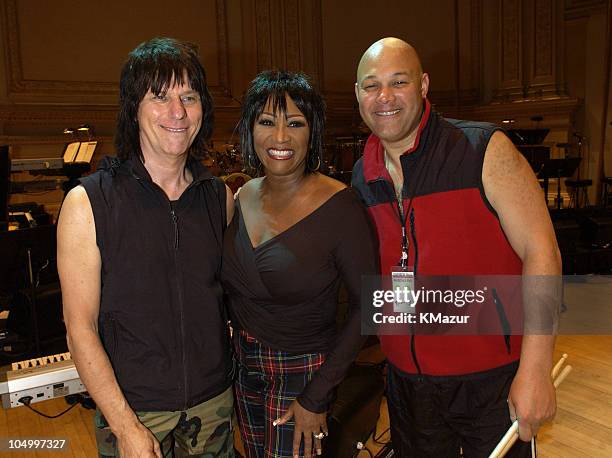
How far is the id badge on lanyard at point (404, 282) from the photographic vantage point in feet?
4.65

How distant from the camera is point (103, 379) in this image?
3.77 ft

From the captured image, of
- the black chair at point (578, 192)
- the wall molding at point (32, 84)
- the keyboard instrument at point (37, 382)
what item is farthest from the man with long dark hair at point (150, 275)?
the black chair at point (578, 192)

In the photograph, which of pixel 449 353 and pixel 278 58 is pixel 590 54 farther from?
pixel 449 353

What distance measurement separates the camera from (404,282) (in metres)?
1.42

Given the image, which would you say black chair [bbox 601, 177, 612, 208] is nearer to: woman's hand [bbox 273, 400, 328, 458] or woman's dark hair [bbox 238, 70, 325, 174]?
woman's dark hair [bbox 238, 70, 325, 174]

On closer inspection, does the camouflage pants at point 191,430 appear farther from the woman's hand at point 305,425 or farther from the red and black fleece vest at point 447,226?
the red and black fleece vest at point 447,226

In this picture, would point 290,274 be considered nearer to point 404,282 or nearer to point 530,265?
point 404,282

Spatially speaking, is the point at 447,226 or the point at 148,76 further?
the point at 447,226

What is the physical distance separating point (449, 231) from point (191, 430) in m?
0.76

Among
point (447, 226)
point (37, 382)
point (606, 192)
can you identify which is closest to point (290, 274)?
point (447, 226)

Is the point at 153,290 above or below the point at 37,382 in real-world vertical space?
above

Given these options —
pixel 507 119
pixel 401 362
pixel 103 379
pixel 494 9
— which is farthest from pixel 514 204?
pixel 494 9

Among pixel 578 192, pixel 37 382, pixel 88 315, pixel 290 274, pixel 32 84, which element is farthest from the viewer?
pixel 578 192

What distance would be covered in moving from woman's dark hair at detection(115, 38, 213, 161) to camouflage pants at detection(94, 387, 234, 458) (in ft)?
1.89
